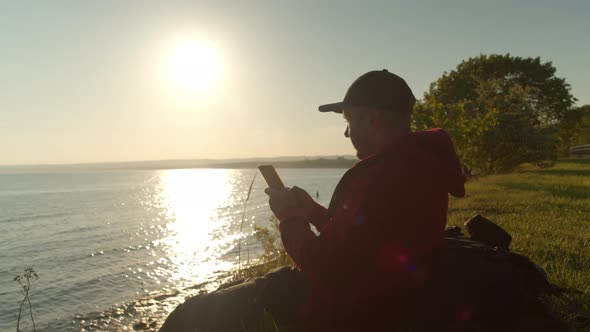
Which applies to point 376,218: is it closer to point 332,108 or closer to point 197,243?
point 332,108

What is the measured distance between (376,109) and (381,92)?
127mm

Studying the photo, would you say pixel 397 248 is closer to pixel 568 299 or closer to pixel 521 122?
pixel 568 299

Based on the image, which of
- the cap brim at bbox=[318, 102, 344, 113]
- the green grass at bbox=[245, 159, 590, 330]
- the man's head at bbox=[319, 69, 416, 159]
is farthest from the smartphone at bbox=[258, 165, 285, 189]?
the green grass at bbox=[245, 159, 590, 330]

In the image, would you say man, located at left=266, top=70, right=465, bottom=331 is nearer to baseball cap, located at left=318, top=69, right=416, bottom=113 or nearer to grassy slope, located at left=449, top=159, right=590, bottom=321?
baseball cap, located at left=318, top=69, right=416, bottom=113

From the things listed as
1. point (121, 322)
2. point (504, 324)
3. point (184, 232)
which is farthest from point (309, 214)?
point (184, 232)

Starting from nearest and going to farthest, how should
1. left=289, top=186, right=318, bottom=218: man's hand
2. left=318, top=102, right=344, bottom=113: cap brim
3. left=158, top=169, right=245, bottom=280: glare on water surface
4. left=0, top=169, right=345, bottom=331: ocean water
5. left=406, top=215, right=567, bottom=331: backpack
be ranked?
left=406, top=215, right=567, bottom=331: backpack → left=318, top=102, right=344, bottom=113: cap brim → left=289, top=186, right=318, bottom=218: man's hand → left=0, top=169, right=345, bottom=331: ocean water → left=158, top=169, right=245, bottom=280: glare on water surface

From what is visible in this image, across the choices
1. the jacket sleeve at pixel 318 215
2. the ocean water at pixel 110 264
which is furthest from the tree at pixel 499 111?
the jacket sleeve at pixel 318 215

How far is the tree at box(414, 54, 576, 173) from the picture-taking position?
29.1 meters

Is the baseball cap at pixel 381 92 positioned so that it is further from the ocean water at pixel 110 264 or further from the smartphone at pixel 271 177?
the ocean water at pixel 110 264

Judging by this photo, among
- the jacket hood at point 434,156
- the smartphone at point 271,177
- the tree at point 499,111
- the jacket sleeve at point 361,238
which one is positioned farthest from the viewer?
the tree at point 499,111

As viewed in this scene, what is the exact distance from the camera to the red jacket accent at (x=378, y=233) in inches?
95.9

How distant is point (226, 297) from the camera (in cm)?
493

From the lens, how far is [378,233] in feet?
7.96

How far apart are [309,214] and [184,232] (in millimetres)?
36137
